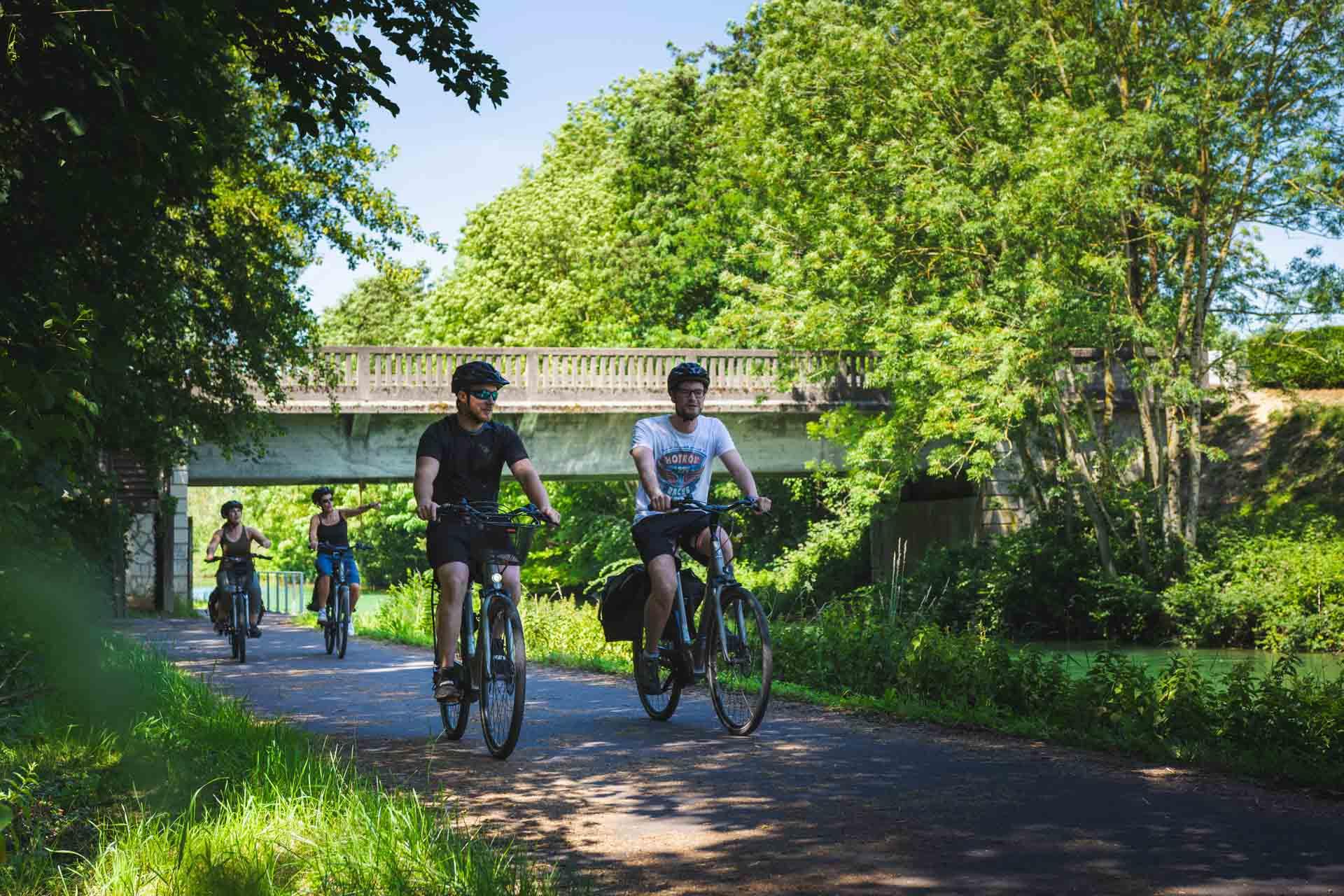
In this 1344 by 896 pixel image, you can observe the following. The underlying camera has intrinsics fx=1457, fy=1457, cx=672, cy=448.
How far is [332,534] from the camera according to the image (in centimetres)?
1636

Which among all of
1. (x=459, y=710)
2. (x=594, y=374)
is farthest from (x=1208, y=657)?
(x=459, y=710)

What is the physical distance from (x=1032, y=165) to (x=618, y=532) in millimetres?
21944

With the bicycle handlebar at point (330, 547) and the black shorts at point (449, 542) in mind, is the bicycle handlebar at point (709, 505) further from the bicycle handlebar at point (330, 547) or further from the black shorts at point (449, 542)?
the bicycle handlebar at point (330, 547)

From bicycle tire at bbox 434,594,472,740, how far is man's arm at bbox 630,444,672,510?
3.74 feet

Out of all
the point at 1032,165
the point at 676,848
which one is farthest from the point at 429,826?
the point at 1032,165

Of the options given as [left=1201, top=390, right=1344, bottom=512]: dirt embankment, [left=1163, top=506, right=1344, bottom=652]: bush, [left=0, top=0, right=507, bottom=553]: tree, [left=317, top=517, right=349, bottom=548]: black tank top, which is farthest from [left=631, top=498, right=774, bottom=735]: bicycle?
[left=1201, top=390, right=1344, bottom=512]: dirt embankment

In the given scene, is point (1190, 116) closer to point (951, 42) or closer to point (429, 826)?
point (951, 42)

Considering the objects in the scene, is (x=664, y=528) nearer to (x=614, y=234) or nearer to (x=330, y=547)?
(x=330, y=547)

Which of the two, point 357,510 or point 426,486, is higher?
point 357,510

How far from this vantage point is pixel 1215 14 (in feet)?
76.4

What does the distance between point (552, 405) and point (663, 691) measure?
21.7m

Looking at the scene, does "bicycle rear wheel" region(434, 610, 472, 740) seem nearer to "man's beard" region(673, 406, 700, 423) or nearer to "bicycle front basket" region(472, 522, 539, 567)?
"bicycle front basket" region(472, 522, 539, 567)


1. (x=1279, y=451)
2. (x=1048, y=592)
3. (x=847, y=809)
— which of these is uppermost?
(x=1279, y=451)

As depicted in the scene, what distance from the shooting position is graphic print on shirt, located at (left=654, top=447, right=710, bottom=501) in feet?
27.8
